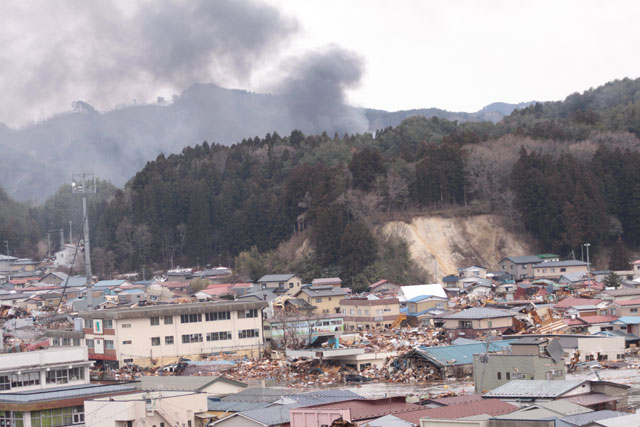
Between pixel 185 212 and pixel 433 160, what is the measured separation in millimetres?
16557

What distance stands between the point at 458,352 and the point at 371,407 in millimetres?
11795

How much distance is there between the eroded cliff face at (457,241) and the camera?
50812mm

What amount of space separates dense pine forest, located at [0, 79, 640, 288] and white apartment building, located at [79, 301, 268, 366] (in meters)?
14.4

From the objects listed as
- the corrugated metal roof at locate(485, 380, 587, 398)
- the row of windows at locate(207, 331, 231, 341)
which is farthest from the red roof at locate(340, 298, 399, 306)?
the corrugated metal roof at locate(485, 380, 587, 398)

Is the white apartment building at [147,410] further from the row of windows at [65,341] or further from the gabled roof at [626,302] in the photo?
the gabled roof at [626,302]

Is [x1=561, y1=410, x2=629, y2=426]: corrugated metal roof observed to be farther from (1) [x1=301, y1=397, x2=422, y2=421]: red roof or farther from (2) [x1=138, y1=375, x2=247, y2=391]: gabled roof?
(2) [x1=138, y1=375, x2=247, y2=391]: gabled roof

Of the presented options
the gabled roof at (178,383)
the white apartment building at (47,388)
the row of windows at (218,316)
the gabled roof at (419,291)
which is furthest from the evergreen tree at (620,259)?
the white apartment building at (47,388)

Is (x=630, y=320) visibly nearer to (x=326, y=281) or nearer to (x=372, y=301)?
(x=372, y=301)

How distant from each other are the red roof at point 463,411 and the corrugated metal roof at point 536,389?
1.87ft

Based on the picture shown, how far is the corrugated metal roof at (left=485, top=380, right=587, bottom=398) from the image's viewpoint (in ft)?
53.1

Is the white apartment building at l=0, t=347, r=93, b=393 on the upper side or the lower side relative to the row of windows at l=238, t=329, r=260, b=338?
Result: upper

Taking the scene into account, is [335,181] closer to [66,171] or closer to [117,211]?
[117,211]

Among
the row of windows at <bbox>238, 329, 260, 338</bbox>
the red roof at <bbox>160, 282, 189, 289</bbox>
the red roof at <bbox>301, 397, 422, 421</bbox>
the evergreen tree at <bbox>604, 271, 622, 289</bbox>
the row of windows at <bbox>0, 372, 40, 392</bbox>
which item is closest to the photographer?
the red roof at <bbox>301, 397, 422, 421</bbox>

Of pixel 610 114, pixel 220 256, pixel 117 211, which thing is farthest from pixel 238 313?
A: pixel 610 114
